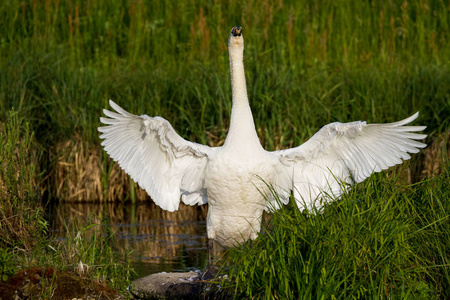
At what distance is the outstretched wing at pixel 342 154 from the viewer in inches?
235

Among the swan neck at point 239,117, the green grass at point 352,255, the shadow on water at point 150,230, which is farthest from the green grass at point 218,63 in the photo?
the green grass at point 352,255

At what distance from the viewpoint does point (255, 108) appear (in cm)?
940

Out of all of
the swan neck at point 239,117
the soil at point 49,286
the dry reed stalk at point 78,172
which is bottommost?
the soil at point 49,286

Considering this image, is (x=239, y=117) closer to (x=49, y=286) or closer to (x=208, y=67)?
(x=49, y=286)

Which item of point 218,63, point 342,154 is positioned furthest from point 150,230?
point 342,154

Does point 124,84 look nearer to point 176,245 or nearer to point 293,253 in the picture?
point 176,245

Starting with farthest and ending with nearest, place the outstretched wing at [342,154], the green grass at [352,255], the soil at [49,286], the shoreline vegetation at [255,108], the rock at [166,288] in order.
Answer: the outstretched wing at [342,154] → the rock at [166,288] → the soil at [49,286] → the shoreline vegetation at [255,108] → the green grass at [352,255]

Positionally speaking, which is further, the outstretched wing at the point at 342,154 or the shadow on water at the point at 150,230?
the shadow on water at the point at 150,230

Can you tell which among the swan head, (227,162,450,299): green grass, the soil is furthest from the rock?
the swan head

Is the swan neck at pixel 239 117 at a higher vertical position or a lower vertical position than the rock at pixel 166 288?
higher

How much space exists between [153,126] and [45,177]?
3.53 m

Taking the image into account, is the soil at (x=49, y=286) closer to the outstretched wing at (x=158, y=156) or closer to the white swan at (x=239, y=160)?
the white swan at (x=239, y=160)

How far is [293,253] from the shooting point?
477 centimetres

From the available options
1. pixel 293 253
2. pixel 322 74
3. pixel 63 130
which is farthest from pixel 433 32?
pixel 293 253
